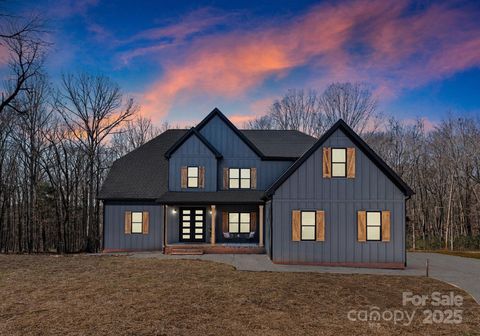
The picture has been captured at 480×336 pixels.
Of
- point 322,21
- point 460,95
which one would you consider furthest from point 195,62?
point 460,95

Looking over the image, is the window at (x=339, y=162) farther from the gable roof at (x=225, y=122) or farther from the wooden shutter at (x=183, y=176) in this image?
the wooden shutter at (x=183, y=176)

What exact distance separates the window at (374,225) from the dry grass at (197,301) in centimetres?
308

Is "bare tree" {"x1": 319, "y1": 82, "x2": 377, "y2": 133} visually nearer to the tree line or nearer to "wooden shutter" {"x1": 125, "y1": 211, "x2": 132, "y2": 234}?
the tree line

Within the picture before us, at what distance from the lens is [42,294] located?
10.6 m

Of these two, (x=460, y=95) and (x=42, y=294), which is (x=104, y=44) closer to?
(x=42, y=294)

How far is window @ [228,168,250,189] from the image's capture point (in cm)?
2231

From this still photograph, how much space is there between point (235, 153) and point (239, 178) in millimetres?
1666

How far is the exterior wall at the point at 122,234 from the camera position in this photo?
2139 cm

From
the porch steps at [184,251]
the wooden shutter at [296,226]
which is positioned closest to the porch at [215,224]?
the porch steps at [184,251]

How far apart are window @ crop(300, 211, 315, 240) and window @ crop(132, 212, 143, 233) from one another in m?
10.4

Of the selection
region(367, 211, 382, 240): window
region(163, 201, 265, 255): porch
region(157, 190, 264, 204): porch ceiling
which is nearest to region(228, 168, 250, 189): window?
region(157, 190, 264, 204): porch ceiling

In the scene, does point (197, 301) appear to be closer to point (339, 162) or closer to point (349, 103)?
point (339, 162)

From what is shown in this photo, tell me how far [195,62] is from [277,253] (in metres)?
12.6

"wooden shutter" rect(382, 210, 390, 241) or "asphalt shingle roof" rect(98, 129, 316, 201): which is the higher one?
"asphalt shingle roof" rect(98, 129, 316, 201)
